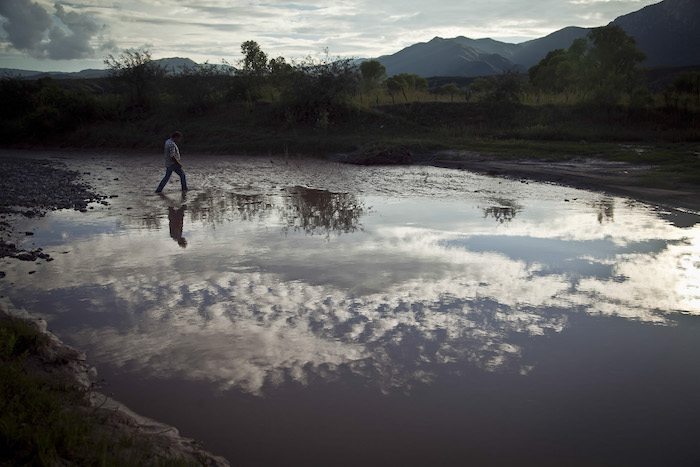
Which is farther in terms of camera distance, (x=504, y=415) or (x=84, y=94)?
(x=84, y=94)

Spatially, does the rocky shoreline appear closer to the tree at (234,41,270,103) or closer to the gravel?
the gravel

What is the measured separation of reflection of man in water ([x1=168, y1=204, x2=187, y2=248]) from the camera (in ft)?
32.2

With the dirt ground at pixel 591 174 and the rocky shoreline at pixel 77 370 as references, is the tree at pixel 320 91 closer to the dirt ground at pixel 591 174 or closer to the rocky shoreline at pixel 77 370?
the dirt ground at pixel 591 174

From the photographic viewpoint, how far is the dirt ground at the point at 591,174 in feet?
45.3

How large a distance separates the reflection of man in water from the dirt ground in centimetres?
1244

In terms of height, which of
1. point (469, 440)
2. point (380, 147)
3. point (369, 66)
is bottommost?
point (469, 440)

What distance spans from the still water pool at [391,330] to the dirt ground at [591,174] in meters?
2.56

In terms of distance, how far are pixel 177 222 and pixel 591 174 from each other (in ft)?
46.6

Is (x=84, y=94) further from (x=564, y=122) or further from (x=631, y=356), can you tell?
Answer: (x=631, y=356)

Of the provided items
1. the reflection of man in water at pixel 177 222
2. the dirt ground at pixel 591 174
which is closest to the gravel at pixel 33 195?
the reflection of man in water at pixel 177 222

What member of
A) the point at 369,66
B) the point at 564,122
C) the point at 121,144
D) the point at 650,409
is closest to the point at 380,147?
the point at 564,122

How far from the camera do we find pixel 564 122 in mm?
27938

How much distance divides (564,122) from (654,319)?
24.7 m

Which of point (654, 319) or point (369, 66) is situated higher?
point (369, 66)
